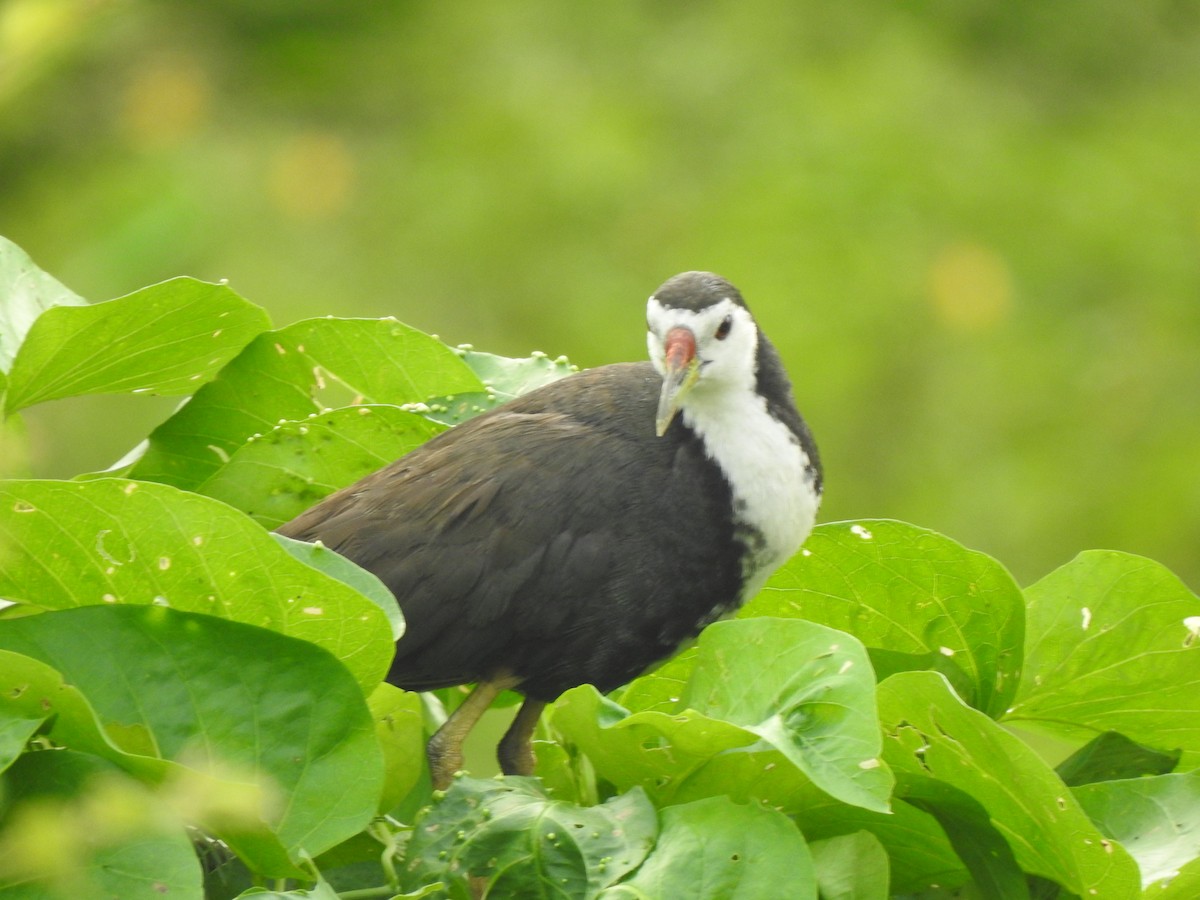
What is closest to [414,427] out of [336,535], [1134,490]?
[336,535]

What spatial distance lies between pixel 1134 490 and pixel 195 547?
2954 millimetres

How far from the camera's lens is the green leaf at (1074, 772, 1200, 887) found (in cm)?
78

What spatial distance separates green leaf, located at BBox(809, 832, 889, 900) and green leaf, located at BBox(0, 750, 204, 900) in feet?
0.91

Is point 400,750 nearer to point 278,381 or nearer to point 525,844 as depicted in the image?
point 525,844

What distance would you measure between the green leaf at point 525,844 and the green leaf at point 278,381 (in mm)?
402

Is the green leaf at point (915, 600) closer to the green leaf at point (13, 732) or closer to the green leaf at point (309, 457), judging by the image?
the green leaf at point (309, 457)

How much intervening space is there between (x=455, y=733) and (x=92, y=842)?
0.63 m

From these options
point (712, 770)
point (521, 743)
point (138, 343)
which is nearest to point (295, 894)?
point (712, 770)

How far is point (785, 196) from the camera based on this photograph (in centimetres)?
357

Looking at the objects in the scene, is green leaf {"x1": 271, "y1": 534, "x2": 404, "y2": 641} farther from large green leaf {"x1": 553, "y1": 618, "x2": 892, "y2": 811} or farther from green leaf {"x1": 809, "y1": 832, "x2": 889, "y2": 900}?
green leaf {"x1": 809, "y1": 832, "x2": 889, "y2": 900}

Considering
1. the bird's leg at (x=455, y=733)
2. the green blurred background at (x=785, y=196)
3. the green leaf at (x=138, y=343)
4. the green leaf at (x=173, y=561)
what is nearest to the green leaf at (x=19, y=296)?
the green leaf at (x=138, y=343)

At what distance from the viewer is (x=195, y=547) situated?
743 mm

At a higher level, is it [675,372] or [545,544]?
[675,372]

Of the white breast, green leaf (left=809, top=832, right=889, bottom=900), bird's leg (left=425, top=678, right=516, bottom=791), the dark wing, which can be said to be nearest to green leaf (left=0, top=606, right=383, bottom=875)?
green leaf (left=809, top=832, right=889, bottom=900)
